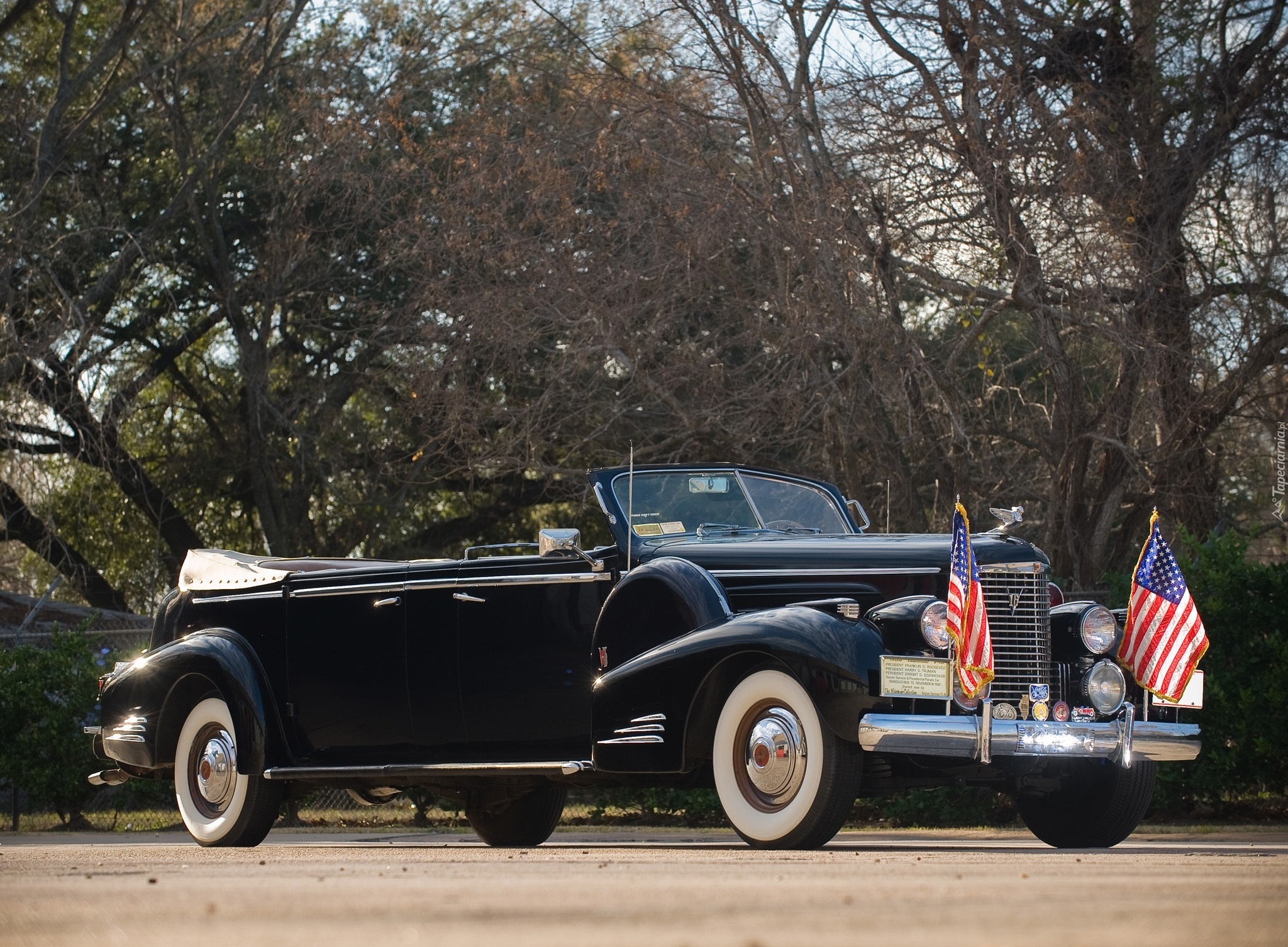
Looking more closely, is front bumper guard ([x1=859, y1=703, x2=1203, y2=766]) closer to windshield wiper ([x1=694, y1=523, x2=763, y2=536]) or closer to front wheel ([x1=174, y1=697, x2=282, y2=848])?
windshield wiper ([x1=694, y1=523, x2=763, y2=536])

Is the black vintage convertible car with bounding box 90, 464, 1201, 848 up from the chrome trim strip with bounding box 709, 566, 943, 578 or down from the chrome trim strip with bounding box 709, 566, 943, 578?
down

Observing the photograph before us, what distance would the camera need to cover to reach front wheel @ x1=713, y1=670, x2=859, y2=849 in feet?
22.7

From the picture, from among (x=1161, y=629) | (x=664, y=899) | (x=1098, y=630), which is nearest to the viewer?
(x=664, y=899)

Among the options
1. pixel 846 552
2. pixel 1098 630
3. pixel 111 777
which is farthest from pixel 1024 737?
pixel 111 777

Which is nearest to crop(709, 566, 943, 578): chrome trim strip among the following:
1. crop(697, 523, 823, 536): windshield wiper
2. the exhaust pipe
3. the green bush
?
crop(697, 523, 823, 536): windshield wiper

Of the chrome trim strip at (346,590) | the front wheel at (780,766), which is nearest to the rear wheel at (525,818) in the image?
the chrome trim strip at (346,590)

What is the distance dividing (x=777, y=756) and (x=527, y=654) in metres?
1.70

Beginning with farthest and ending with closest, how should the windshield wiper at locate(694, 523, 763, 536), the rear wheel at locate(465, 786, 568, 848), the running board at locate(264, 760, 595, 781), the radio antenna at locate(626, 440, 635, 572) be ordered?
the rear wheel at locate(465, 786, 568, 848)
the windshield wiper at locate(694, 523, 763, 536)
the radio antenna at locate(626, 440, 635, 572)
the running board at locate(264, 760, 595, 781)

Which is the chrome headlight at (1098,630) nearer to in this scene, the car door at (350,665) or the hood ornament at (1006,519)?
the hood ornament at (1006,519)

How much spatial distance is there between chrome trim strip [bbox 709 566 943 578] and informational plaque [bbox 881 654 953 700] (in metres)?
0.70

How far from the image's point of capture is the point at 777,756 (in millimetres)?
7090

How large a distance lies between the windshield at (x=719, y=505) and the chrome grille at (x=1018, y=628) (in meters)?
1.44

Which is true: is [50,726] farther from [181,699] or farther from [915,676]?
[915,676]

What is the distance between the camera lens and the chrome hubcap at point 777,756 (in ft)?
23.1
